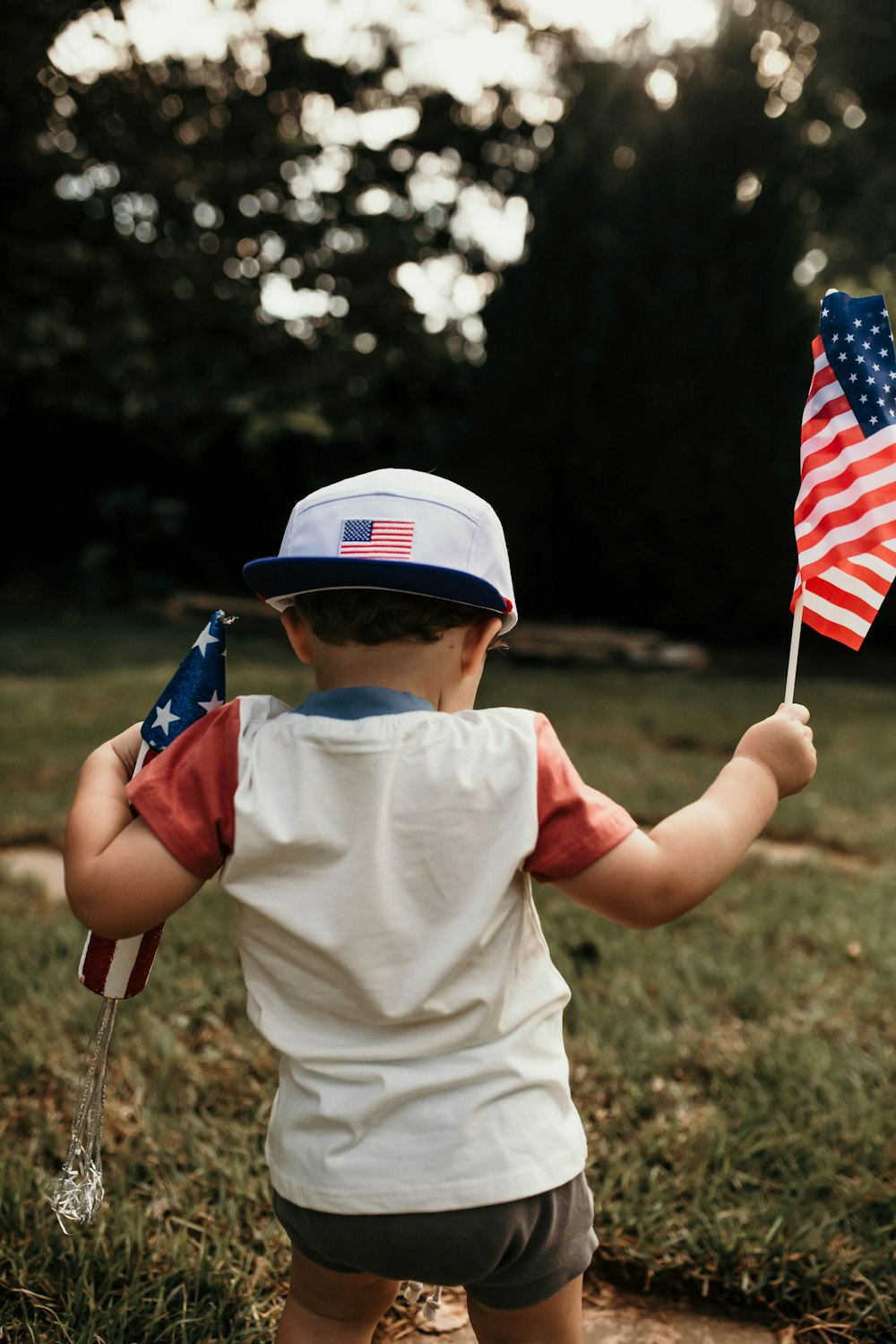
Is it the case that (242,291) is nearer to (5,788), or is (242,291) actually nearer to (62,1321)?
(5,788)

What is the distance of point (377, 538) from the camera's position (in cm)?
127

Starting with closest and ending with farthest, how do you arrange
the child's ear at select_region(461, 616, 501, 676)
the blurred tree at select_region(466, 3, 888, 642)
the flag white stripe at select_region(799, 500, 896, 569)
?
1. the child's ear at select_region(461, 616, 501, 676)
2. the flag white stripe at select_region(799, 500, 896, 569)
3. the blurred tree at select_region(466, 3, 888, 642)

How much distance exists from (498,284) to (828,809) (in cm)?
791

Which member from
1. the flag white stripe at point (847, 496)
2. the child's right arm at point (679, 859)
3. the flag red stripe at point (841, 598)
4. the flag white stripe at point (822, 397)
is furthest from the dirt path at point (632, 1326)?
the flag white stripe at point (822, 397)

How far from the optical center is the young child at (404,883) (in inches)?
47.7

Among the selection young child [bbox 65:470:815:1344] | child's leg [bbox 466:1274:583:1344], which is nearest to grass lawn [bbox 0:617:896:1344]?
child's leg [bbox 466:1274:583:1344]

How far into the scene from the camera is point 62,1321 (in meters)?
1.63

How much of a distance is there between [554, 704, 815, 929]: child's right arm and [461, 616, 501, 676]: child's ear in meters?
0.28

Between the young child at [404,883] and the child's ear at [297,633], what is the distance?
5 centimetres

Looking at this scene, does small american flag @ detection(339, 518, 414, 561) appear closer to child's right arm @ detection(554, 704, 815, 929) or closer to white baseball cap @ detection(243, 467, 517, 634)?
white baseball cap @ detection(243, 467, 517, 634)

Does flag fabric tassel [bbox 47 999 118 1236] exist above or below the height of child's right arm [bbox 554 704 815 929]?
below

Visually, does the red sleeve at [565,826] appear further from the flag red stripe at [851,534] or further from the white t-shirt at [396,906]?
the flag red stripe at [851,534]

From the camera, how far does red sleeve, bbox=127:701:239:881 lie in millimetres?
1247

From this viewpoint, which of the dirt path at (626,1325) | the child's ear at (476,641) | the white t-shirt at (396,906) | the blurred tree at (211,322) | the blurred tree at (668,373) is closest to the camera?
the white t-shirt at (396,906)
